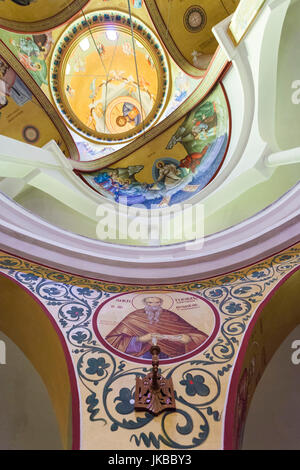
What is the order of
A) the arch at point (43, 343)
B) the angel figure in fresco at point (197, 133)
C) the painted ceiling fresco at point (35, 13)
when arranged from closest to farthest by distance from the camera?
1. the arch at point (43, 343)
2. the angel figure in fresco at point (197, 133)
3. the painted ceiling fresco at point (35, 13)

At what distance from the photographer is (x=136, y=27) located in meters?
10.5

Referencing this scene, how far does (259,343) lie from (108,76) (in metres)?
Result: 11.1

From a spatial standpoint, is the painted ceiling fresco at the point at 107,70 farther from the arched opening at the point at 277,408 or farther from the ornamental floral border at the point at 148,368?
the arched opening at the point at 277,408

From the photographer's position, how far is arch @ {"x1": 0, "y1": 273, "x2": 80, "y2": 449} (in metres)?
2.90

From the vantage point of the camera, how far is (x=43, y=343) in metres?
3.48

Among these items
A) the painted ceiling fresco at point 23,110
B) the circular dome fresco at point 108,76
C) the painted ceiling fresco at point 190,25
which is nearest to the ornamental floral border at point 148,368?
the painted ceiling fresco at point 23,110

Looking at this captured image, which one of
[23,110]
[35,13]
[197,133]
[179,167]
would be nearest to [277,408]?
[179,167]

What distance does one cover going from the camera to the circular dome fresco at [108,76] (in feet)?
33.7

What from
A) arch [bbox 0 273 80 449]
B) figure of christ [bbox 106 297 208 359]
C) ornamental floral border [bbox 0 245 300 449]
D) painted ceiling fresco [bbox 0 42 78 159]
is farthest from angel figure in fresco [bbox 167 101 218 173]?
arch [bbox 0 273 80 449]

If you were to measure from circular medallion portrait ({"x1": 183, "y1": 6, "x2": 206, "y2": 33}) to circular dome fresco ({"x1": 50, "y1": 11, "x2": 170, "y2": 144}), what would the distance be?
96 centimetres

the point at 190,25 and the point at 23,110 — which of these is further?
the point at 190,25

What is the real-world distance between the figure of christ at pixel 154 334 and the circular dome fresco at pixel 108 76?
7445mm

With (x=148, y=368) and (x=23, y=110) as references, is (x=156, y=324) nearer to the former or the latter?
(x=148, y=368)

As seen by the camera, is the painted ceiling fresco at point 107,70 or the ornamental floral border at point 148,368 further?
the painted ceiling fresco at point 107,70
